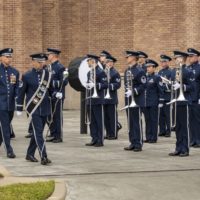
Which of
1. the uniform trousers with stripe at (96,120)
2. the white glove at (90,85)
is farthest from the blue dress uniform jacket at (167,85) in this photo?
the white glove at (90,85)

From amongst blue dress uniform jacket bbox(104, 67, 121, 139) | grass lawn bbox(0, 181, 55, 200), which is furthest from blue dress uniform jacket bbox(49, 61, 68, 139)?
grass lawn bbox(0, 181, 55, 200)

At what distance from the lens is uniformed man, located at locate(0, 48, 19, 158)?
11.7m

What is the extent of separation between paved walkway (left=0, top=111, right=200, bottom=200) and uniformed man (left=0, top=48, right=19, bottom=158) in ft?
1.35

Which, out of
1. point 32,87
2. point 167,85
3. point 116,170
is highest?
point 32,87

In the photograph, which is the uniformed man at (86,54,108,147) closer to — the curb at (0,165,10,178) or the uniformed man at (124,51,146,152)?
the uniformed man at (124,51,146,152)

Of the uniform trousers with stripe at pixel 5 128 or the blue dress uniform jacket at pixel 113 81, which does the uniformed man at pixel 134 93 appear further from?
the uniform trousers with stripe at pixel 5 128

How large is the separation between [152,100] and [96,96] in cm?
174

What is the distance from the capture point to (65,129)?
57.7ft

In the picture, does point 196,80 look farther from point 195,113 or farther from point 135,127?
point 135,127

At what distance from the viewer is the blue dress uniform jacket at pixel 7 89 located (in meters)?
11.7

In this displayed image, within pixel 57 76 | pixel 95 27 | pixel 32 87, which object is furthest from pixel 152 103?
pixel 95 27

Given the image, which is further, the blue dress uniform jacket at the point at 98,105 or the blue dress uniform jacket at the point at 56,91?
the blue dress uniform jacket at the point at 56,91

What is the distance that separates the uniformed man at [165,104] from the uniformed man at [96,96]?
7.68ft

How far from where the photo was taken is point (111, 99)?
15211 mm
